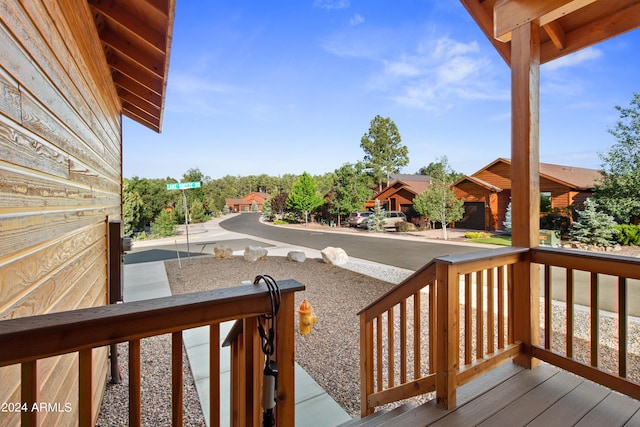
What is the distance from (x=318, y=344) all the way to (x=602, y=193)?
551 inches

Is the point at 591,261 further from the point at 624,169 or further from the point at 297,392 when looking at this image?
the point at 624,169

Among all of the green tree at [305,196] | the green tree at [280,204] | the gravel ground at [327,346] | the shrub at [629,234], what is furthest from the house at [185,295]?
the green tree at [280,204]

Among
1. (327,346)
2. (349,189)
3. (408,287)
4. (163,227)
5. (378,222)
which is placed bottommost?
(327,346)

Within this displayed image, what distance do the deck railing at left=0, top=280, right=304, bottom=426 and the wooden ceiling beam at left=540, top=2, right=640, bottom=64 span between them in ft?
9.38

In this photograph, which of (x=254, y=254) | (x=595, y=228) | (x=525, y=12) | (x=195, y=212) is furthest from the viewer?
(x=195, y=212)

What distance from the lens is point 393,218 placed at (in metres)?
20.1

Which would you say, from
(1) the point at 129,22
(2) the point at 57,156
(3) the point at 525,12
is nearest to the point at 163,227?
(1) the point at 129,22

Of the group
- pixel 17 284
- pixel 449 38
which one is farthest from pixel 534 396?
pixel 449 38

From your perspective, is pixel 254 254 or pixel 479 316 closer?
pixel 479 316

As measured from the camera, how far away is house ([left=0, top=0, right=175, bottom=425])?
3.28 feet

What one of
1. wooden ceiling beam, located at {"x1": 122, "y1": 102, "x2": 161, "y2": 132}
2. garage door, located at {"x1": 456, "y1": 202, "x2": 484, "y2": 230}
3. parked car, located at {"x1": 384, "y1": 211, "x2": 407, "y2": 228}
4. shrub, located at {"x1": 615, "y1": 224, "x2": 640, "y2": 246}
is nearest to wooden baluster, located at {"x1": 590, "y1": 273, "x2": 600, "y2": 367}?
wooden ceiling beam, located at {"x1": 122, "y1": 102, "x2": 161, "y2": 132}

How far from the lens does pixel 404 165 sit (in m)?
34.2

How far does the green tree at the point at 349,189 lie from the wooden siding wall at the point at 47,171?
69.6ft

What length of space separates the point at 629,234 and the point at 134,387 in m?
Result: 15.2
